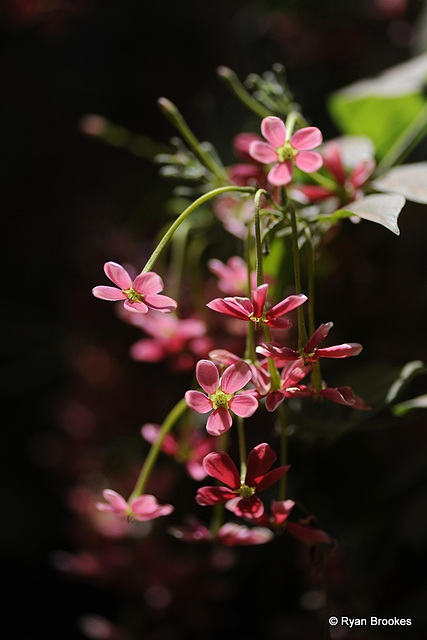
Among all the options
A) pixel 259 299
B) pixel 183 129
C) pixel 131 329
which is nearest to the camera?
pixel 259 299

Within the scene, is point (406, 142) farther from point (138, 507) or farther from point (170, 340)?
point (138, 507)

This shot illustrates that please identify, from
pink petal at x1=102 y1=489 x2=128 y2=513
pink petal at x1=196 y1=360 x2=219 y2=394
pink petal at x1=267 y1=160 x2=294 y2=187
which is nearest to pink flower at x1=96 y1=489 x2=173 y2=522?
pink petal at x1=102 y1=489 x2=128 y2=513

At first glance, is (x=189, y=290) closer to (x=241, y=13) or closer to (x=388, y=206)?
(x=388, y=206)

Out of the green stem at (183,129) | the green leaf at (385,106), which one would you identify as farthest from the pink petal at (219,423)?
the green leaf at (385,106)

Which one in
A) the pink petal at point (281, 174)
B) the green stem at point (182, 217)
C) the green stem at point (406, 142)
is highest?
the green stem at point (406, 142)

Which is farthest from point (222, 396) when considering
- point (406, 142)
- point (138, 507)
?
point (406, 142)

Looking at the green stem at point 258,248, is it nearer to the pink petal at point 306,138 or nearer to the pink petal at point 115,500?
the pink petal at point 306,138

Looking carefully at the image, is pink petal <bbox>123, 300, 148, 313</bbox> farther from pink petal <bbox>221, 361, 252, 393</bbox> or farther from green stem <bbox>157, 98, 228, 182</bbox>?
green stem <bbox>157, 98, 228, 182</bbox>
